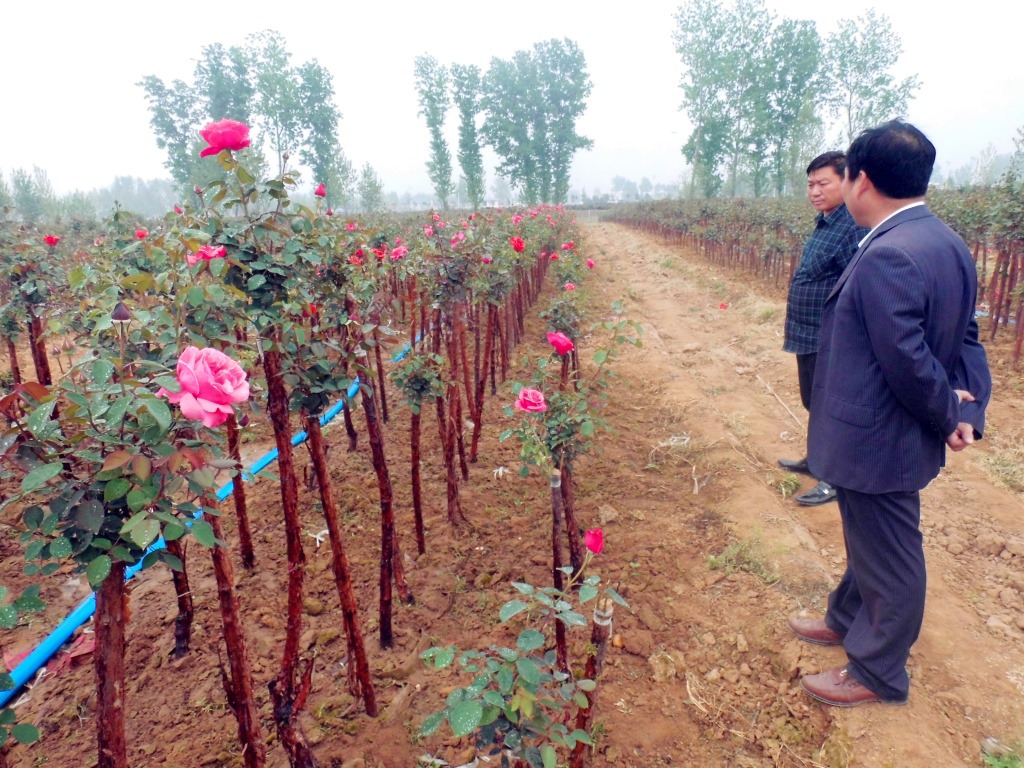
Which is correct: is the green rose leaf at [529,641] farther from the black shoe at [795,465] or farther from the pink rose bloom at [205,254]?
the black shoe at [795,465]

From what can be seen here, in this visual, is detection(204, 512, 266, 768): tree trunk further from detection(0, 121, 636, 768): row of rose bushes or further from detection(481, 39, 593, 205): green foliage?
Answer: detection(481, 39, 593, 205): green foliage

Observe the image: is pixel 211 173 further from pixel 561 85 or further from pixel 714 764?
pixel 714 764

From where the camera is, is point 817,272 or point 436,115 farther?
point 436,115

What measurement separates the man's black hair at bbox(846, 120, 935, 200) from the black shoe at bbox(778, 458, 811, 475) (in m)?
2.49

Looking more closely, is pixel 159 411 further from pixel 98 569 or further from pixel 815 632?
pixel 815 632

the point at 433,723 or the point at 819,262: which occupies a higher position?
the point at 819,262

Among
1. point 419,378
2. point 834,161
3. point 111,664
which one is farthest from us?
point 419,378

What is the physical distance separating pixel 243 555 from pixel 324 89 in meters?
40.4

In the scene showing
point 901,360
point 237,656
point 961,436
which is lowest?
point 237,656

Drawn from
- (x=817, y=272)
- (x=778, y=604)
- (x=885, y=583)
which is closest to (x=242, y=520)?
(x=778, y=604)

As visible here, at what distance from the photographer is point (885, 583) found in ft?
6.16

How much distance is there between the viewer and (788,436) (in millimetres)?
4555

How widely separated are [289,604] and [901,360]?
2.02 meters

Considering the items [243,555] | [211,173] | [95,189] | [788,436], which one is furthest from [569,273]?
[95,189]
